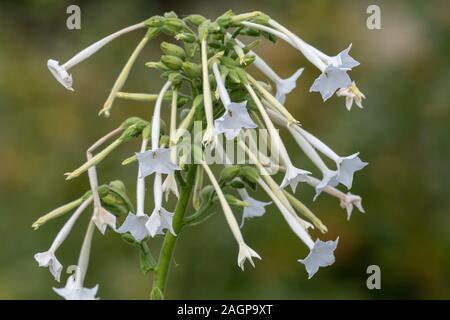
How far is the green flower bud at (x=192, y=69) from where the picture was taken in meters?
2.43

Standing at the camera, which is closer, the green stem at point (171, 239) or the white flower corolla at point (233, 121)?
the white flower corolla at point (233, 121)

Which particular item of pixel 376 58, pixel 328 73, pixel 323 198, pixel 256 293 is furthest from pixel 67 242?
pixel 328 73

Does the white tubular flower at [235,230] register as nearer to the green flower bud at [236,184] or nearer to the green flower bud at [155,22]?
the green flower bud at [236,184]

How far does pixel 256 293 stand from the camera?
4.48 meters

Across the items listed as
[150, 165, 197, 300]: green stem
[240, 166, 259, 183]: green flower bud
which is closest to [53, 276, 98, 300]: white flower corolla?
[150, 165, 197, 300]: green stem

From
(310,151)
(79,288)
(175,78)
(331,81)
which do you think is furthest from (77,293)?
(331,81)

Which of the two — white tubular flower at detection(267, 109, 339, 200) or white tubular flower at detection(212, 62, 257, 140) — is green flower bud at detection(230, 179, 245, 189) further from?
white tubular flower at detection(212, 62, 257, 140)

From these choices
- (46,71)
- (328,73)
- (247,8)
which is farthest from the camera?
(247,8)

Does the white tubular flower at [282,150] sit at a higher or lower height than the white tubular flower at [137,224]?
higher

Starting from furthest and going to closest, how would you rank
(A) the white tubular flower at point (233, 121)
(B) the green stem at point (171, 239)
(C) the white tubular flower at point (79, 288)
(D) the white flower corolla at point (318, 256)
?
(B) the green stem at point (171, 239)
(C) the white tubular flower at point (79, 288)
(D) the white flower corolla at point (318, 256)
(A) the white tubular flower at point (233, 121)

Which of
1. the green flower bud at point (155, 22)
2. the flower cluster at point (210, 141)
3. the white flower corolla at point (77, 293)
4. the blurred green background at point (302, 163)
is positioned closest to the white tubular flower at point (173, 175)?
the flower cluster at point (210, 141)

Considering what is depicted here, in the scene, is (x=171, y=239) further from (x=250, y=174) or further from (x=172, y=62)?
(x=172, y=62)

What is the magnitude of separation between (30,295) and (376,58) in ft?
8.55

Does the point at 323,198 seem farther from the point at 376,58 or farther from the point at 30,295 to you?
the point at 30,295
